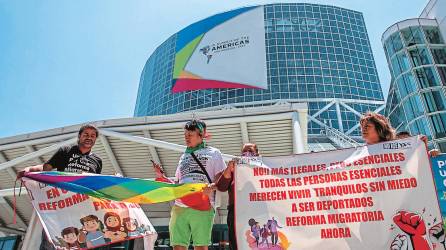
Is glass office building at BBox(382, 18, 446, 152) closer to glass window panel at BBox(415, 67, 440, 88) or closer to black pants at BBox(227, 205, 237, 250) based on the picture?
glass window panel at BBox(415, 67, 440, 88)

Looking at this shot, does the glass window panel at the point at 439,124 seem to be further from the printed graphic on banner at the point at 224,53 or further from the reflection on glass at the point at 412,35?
the printed graphic on banner at the point at 224,53

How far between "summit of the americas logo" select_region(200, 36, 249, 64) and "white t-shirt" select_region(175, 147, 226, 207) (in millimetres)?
34357

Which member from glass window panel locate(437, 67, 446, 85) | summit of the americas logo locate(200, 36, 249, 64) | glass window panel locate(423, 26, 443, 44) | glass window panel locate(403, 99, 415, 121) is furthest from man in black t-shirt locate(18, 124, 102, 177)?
summit of the americas logo locate(200, 36, 249, 64)

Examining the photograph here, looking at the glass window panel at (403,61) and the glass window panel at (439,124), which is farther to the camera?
the glass window panel at (403,61)

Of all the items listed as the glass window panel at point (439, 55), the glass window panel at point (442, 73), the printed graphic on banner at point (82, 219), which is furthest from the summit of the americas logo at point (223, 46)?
the printed graphic on banner at point (82, 219)

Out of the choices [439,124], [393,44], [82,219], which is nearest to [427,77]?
[393,44]

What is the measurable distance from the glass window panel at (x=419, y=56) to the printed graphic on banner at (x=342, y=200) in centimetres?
2455

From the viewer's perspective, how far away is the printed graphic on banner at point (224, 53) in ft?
112

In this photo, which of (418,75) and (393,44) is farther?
(393,44)

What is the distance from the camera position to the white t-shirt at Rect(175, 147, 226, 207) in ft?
12.0

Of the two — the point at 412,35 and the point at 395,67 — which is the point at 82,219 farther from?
the point at 412,35

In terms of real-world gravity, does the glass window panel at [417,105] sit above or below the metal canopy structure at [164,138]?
above

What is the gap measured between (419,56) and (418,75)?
1548mm

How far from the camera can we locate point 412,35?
25.7 m
